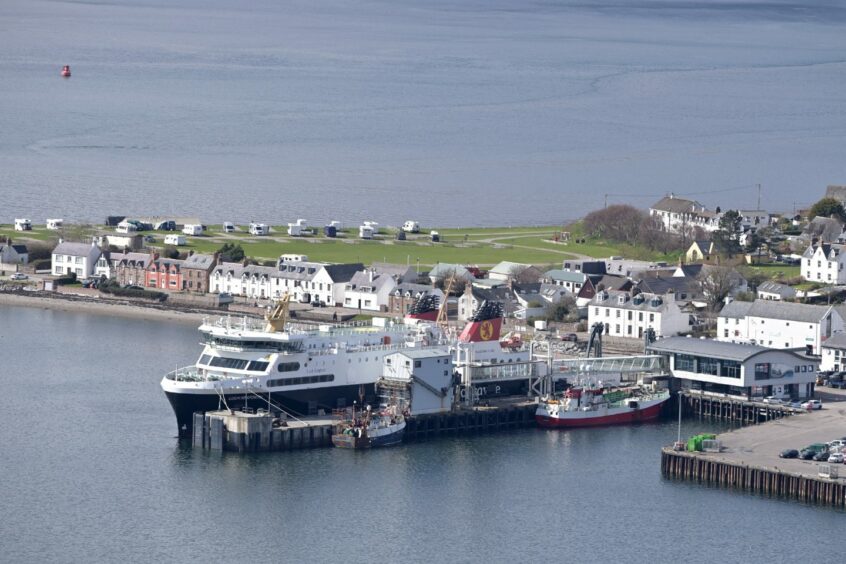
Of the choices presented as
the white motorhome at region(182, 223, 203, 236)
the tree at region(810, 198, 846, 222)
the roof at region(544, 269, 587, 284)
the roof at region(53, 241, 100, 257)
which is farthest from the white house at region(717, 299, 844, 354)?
the white motorhome at region(182, 223, 203, 236)

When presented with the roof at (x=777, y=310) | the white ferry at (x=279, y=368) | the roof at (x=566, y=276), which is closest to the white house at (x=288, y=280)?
the roof at (x=566, y=276)

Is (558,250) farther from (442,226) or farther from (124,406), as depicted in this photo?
(124,406)

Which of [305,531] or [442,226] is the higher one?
[442,226]

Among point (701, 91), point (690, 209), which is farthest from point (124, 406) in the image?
point (701, 91)

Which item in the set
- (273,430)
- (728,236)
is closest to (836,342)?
(273,430)

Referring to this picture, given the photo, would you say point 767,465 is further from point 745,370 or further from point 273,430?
point 273,430

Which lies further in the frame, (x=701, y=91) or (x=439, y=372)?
(x=701, y=91)
